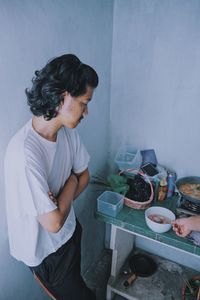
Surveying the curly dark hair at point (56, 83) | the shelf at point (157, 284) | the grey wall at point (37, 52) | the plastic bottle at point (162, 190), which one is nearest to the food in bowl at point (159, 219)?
the plastic bottle at point (162, 190)

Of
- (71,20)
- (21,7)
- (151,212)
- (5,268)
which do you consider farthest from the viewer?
(151,212)

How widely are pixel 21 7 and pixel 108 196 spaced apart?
4.08ft

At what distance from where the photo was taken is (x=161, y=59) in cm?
167

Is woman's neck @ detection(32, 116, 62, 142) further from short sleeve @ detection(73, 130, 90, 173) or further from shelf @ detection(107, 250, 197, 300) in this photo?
shelf @ detection(107, 250, 197, 300)

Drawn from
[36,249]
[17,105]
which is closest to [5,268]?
[36,249]

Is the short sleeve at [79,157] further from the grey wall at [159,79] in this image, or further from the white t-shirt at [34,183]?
the grey wall at [159,79]

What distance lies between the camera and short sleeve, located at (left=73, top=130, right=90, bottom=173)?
125 centimetres

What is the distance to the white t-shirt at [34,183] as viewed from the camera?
90cm

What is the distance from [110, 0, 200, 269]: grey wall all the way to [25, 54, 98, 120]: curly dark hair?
887mm

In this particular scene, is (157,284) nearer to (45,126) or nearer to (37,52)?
(45,126)

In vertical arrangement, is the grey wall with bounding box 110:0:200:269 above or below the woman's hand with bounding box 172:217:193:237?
above

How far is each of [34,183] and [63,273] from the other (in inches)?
22.3

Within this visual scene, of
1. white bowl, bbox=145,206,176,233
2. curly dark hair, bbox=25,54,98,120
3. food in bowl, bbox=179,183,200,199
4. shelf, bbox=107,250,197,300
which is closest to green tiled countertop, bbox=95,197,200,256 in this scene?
white bowl, bbox=145,206,176,233

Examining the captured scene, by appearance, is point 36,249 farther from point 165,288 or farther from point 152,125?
point 165,288
